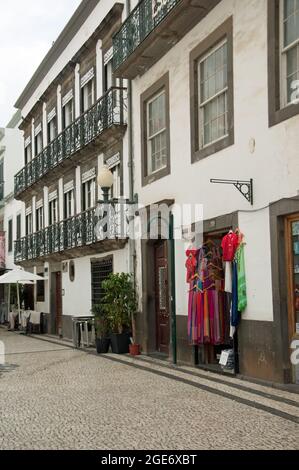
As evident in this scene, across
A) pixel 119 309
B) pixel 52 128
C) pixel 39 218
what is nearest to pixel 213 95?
pixel 119 309

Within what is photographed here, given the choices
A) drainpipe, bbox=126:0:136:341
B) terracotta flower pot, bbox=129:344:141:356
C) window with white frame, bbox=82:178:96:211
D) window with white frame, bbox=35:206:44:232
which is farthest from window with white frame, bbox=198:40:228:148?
window with white frame, bbox=35:206:44:232

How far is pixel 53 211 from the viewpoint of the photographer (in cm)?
2170

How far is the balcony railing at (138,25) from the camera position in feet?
38.6

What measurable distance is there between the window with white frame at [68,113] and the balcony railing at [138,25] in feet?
18.5

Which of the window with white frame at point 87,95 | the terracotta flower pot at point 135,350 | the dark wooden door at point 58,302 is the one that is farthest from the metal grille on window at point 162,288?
the dark wooden door at point 58,302

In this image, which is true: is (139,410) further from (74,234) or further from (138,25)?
(74,234)

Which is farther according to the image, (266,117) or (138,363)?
(138,363)

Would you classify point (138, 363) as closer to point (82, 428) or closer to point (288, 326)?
point (288, 326)

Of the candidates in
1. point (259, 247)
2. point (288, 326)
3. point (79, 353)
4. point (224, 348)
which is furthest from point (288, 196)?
point (79, 353)

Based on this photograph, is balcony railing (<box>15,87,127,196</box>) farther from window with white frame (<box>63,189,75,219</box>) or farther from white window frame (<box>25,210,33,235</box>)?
white window frame (<box>25,210,33,235</box>)

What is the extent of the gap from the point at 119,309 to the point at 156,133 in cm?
375

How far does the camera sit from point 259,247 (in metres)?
8.99

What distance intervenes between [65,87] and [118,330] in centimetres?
942

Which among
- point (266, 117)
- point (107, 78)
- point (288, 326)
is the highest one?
point (107, 78)
